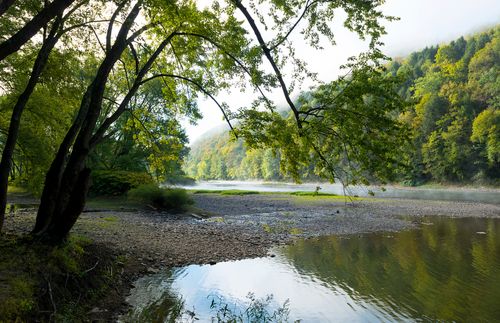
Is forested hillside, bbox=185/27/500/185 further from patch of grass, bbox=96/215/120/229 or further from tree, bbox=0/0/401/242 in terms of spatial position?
tree, bbox=0/0/401/242

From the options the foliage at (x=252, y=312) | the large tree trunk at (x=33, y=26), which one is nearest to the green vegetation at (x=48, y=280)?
the foliage at (x=252, y=312)

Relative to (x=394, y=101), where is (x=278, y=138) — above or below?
below

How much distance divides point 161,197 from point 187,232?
8.29 metres

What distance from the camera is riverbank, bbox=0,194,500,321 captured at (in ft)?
32.5

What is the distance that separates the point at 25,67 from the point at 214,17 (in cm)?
683

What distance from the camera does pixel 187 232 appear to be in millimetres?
16578

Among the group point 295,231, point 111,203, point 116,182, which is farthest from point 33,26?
point 116,182

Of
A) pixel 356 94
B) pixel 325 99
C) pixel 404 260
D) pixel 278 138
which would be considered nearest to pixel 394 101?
pixel 356 94

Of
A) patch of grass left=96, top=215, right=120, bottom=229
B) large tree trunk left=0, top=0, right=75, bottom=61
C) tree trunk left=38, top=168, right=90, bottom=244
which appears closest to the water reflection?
tree trunk left=38, top=168, right=90, bottom=244

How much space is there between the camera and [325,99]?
6770mm

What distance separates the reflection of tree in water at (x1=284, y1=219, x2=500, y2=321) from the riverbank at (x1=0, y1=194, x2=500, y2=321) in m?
2.07

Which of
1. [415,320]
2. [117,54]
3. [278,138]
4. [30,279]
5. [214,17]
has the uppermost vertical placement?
[214,17]

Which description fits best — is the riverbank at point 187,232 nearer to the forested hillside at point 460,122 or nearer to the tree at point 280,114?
the tree at point 280,114

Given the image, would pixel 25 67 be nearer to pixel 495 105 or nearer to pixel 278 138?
pixel 278 138
